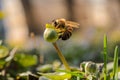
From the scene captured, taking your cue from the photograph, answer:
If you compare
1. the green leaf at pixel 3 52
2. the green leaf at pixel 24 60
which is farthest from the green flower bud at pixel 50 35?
the green leaf at pixel 24 60

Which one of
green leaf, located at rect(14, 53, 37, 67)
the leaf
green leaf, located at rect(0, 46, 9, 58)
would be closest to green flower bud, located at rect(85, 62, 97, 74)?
the leaf

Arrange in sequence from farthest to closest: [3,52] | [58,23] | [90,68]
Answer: [3,52], [58,23], [90,68]

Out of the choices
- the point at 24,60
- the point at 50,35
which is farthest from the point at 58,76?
the point at 24,60

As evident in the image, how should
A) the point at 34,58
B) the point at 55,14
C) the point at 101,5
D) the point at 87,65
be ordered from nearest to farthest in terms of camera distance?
the point at 87,65, the point at 34,58, the point at 101,5, the point at 55,14

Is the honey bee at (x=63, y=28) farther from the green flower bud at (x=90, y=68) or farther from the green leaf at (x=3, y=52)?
the green leaf at (x=3, y=52)

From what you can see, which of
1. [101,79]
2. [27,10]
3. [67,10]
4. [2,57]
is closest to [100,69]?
[101,79]

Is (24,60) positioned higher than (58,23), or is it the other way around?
(58,23)

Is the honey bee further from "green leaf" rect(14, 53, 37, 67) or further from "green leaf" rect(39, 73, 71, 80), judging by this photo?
"green leaf" rect(14, 53, 37, 67)

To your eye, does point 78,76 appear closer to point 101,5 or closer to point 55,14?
point 101,5

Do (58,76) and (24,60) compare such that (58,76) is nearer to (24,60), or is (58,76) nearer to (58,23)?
(58,23)

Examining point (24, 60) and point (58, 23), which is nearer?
point (58, 23)

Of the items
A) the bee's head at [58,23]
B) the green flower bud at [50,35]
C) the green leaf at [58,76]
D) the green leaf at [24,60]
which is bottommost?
the green leaf at [24,60]
